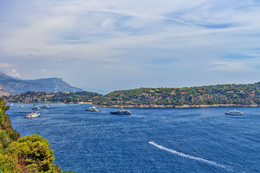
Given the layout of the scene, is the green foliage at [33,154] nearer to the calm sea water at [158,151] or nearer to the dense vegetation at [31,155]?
the dense vegetation at [31,155]

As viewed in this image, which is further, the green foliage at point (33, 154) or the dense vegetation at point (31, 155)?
the green foliage at point (33, 154)

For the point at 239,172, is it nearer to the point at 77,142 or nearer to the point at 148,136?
the point at 148,136

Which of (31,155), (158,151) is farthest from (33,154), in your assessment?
(158,151)

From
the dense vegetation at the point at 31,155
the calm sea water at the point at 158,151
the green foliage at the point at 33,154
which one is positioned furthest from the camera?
the calm sea water at the point at 158,151

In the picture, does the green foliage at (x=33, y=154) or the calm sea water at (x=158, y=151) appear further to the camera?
the calm sea water at (x=158, y=151)

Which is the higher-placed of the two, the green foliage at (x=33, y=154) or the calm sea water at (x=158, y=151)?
the green foliage at (x=33, y=154)

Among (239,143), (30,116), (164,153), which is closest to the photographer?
(164,153)

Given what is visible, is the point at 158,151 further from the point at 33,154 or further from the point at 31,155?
the point at 31,155

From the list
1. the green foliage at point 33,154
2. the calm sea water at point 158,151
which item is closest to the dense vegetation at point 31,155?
the green foliage at point 33,154

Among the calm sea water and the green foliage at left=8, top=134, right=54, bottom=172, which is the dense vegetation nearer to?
the green foliage at left=8, top=134, right=54, bottom=172

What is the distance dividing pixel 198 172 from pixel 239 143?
31.8 m

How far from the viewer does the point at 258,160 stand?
5706cm

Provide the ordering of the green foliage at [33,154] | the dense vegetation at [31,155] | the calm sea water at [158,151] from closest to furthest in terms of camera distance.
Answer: the dense vegetation at [31,155] → the green foliage at [33,154] → the calm sea water at [158,151]

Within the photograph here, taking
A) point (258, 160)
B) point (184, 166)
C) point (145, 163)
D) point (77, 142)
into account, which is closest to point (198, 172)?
point (184, 166)
